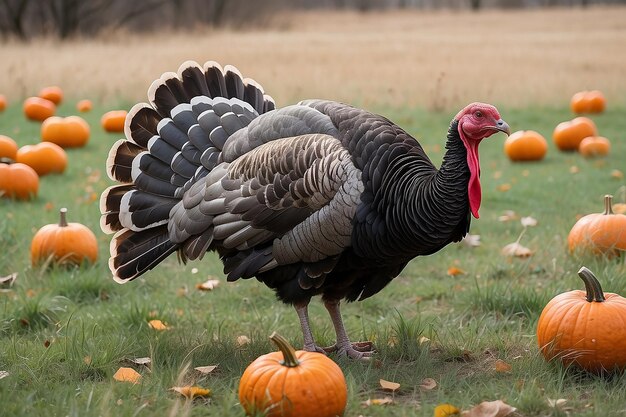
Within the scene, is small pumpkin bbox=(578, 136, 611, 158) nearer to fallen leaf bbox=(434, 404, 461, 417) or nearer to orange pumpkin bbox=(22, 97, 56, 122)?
fallen leaf bbox=(434, 404, 461, 417)

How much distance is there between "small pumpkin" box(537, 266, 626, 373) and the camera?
4258 mm

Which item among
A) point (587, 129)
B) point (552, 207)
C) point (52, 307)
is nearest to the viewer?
point (52, 307)

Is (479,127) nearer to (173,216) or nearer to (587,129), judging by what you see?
(173,216)

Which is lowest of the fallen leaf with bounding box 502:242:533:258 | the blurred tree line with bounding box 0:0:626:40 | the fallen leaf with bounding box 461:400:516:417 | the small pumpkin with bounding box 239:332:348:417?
Answer: the blurred tree line with bounding box 0:0:626:40

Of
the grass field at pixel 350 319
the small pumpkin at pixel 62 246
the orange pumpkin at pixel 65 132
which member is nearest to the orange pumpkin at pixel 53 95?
the orange pumpkin at pixel 65 132

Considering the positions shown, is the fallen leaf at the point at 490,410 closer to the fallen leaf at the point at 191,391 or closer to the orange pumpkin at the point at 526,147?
the fallen leaf at the point at 191,391

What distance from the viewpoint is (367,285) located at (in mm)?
4910

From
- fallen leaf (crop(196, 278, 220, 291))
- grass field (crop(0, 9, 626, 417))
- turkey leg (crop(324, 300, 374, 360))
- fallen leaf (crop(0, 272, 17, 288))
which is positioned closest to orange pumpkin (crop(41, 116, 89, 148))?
grass field (crop(0, 9, 626, 417))

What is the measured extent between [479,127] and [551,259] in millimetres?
2641

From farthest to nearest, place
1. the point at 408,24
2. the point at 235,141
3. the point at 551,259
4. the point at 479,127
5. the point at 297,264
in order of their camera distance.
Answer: the point at 408,24 → the point at 551,259 → the point at 235,141 → the point at 297,264 → the point at 479,127

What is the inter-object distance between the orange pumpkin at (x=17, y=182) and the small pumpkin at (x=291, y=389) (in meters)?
5.40

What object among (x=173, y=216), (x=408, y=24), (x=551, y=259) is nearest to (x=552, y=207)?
(x=551, y=259)

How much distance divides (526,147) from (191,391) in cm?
739

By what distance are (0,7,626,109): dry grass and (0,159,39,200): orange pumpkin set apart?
593 centimetres
